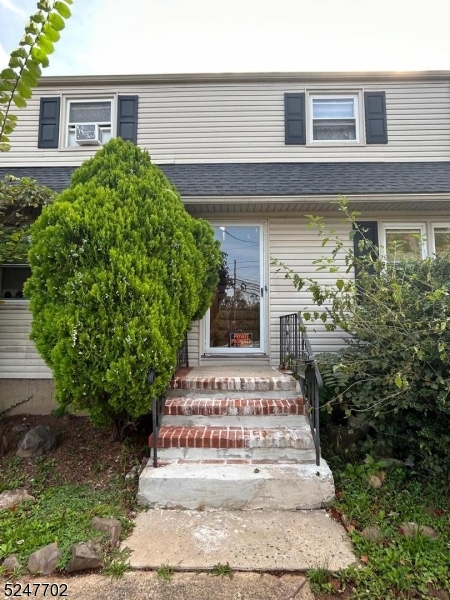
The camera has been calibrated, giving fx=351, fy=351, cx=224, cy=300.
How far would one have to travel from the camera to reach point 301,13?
733 cm

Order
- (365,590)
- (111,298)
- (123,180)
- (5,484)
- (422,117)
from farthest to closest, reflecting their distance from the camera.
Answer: (422,117) → (123,180) → (5,484) → (111,298) → (365,590)

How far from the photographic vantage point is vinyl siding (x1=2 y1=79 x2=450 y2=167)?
6.51 metres

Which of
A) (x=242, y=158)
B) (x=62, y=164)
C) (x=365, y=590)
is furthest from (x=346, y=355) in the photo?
(x=62, y=164)

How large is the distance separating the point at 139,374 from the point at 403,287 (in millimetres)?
2898

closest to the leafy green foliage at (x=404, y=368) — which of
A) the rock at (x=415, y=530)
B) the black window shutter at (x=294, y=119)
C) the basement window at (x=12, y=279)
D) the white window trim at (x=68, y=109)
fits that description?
the rock at (x=415, y=530)

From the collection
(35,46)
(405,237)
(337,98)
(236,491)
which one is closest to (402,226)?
(405,237)

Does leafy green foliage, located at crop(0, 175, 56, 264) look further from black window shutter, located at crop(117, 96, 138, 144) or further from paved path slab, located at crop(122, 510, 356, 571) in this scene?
paved path slab, located at crop(122, 510, 356, 571)

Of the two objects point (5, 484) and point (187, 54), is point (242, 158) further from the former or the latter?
point (5, 484)

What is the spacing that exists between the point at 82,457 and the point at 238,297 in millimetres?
3178

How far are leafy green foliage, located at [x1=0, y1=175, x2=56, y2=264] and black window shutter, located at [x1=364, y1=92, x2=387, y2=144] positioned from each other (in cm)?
557

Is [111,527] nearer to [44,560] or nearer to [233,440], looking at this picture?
[44,560]

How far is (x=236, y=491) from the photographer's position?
297 centimetres

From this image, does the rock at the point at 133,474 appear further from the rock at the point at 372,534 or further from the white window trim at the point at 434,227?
the white window trim at the point at 434,227

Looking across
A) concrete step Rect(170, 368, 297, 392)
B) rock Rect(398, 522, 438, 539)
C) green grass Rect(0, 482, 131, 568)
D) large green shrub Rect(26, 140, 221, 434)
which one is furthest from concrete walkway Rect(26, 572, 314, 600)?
concrete step Rect(170, 368, 297, 392)
